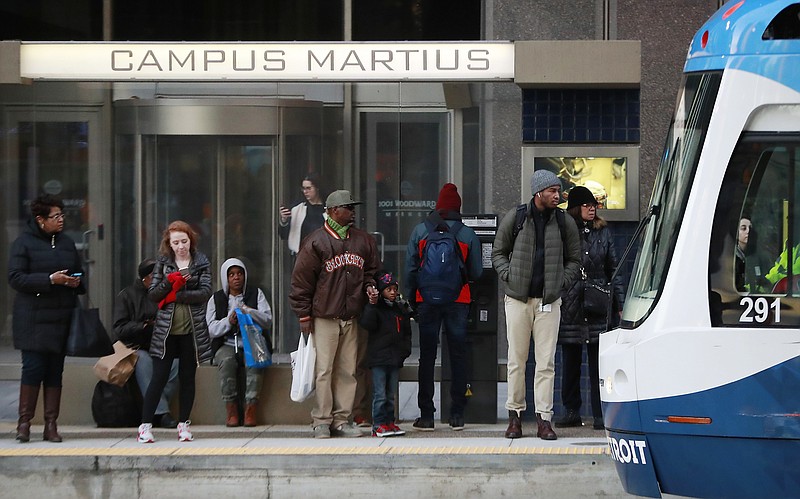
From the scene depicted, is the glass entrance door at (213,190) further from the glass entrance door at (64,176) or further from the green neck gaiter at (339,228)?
the green neck gaiter at (339,228)

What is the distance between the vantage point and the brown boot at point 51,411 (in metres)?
8.91

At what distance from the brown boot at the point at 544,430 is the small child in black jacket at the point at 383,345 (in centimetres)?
100

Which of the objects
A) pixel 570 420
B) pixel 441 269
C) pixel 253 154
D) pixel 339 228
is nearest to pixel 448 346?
pixel 441 269

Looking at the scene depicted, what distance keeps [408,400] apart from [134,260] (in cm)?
293

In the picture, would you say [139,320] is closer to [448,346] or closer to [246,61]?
[246,61]

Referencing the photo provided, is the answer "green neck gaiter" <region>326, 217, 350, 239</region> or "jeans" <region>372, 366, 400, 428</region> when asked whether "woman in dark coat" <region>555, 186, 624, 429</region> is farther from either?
"green neck gaiter" <region>326, 217, 350, 239</region>

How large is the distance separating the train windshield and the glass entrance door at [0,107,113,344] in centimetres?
670

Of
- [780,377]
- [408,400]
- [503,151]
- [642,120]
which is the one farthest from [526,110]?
[780,377]

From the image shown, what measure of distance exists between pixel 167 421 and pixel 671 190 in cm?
489

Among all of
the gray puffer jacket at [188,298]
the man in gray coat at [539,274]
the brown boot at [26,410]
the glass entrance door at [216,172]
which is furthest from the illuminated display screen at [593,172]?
the brown boot at [26,410]

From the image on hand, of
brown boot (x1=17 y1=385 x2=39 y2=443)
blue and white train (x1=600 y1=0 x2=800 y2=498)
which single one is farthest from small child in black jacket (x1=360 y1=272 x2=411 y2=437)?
blue and white train (x1=600 y1=0 x2=800 y2=498)

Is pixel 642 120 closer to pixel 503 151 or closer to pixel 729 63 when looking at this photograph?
pixel 503 151

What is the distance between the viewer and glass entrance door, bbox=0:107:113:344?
11859mm

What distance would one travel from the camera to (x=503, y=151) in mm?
11711
